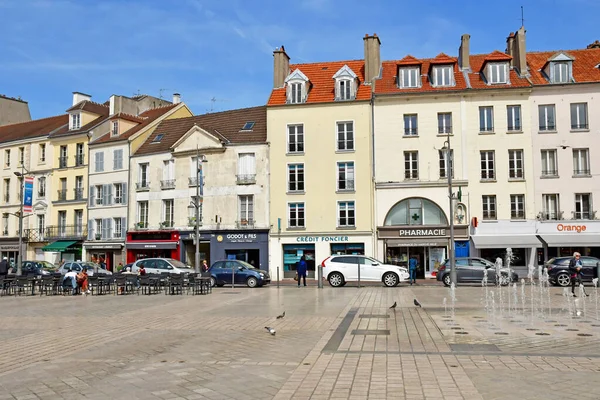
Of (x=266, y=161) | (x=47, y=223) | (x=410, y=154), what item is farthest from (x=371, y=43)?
(x=47, y=223)

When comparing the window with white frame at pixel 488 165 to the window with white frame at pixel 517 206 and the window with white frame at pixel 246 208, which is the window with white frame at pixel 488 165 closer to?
the window with white frame at pixel 517 206

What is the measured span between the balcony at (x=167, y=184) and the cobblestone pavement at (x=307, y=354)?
25.6 meters

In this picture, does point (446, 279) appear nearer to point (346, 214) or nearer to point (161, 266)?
point (346, 214)

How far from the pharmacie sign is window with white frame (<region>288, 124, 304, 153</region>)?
8500mm

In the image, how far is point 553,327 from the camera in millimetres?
11484

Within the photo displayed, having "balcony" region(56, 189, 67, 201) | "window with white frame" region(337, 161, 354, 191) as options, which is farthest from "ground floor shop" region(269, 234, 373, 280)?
"balcony" region(56, 189, 67, 201)

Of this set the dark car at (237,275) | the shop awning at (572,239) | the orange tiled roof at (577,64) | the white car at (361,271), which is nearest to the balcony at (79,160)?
the dark car at (237,275)

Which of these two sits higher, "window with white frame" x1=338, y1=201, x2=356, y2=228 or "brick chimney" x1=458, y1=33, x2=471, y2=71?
"brick chimney" x1=458, y1=33, x2=471, y2=71

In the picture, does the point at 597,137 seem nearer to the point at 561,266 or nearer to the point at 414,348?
the point at 561,266

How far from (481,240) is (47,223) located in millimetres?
32948

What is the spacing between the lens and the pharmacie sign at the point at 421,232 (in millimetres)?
35500

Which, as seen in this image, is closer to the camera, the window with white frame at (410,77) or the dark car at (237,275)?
the dark car at (237,275)

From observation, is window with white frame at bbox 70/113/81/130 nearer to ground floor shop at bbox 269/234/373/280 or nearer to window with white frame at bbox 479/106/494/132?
ground floor shop at bbox 269/234/373/280

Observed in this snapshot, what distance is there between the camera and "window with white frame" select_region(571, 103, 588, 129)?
34.8m
